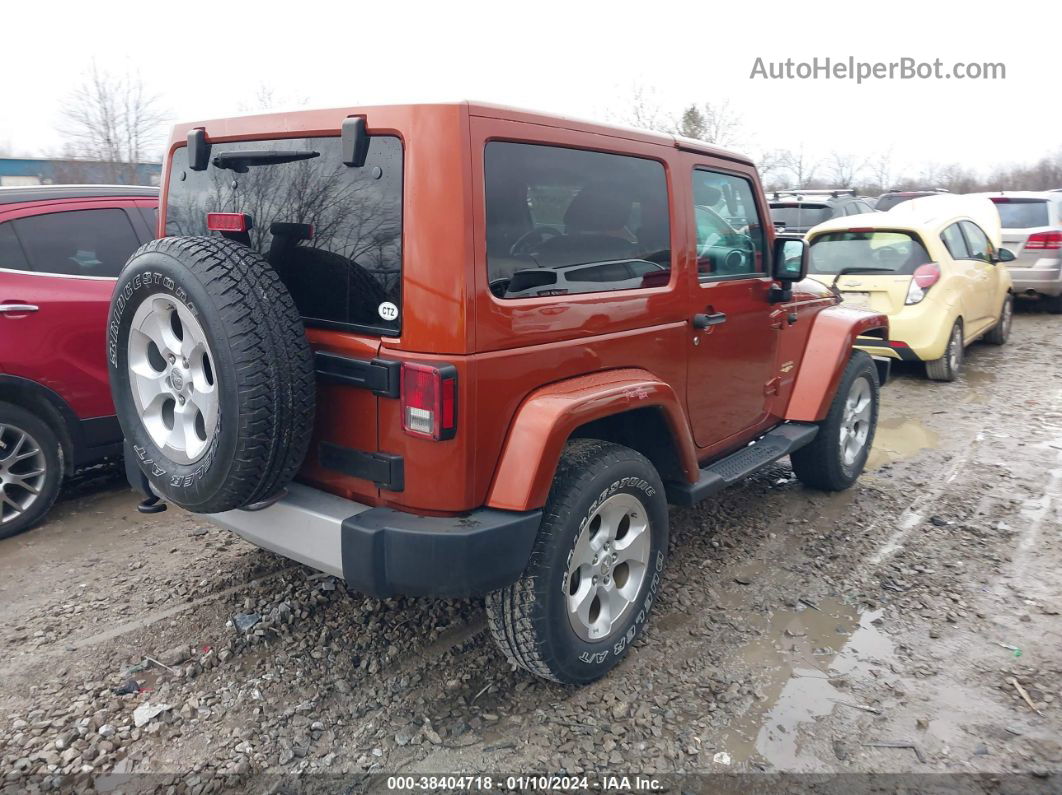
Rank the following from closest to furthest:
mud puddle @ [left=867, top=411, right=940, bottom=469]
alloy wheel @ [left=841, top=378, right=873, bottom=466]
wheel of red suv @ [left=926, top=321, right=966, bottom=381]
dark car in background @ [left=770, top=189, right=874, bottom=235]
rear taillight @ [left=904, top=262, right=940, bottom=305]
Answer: alloy wheel @ [left=841, top=378, right=873, bottom=466] → mud puddle @ [left=867, top=411, right=940, bottom=469] → rear taillight @ [left=904, top=262, right=940, bottom=305] → wheel of red suv @ [left=926, top=321, right=966, bottom=381] → dark car in background @ [left=770, top=189, right=874, bottom=235]

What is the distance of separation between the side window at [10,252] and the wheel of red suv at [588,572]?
10.7 feet

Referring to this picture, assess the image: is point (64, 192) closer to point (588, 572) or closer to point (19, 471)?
point (19, 471)

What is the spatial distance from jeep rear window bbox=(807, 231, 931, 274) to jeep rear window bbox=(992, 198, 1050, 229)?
195 inches

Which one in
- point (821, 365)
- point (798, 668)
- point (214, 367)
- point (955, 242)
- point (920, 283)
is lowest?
point (798, 668)

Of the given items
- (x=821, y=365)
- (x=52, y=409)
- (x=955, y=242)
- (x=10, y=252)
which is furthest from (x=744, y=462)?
(x=955, y=242)

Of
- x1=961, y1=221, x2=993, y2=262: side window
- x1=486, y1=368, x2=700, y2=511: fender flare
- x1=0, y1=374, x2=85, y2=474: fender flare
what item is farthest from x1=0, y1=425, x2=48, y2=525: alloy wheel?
x1=961, y1=221, x2=993, y2=262: side window

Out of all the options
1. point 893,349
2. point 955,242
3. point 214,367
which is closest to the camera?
point 214,367

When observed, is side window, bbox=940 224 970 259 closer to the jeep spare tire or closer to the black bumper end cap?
the black bumper end cap

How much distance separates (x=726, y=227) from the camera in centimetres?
385

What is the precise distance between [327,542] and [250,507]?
12.3 inches

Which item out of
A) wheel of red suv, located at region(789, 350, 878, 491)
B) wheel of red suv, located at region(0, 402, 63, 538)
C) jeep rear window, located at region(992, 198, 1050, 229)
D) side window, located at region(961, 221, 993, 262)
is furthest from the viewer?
jeep rear window, located at region(992, 198, 1050, 229)

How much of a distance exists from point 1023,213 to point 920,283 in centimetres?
531

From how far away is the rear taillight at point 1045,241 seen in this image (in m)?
10.7

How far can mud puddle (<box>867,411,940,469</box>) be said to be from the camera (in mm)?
5641
